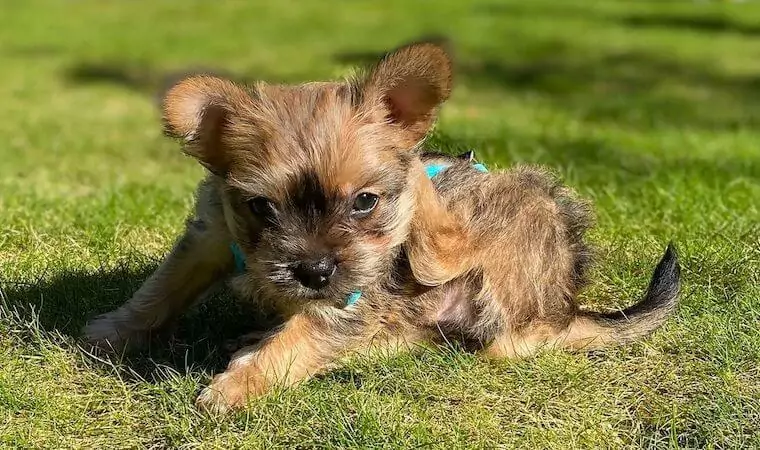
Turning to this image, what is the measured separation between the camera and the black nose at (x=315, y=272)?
10.7 feet

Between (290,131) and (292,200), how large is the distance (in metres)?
0.25

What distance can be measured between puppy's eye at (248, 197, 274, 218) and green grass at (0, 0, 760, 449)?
2.29 feet

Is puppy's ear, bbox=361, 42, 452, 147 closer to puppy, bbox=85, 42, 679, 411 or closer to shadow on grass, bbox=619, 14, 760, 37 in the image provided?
puppy, bbox=85, 42, 679, 411

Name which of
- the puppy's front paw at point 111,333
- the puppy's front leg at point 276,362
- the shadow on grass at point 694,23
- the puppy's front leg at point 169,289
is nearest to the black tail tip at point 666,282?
the puppy's front leg at point 276,362

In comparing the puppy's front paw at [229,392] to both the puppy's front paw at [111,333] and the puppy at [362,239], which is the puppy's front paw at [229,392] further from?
the puppy's front paw at [111,333]

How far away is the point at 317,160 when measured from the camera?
10.7 ft

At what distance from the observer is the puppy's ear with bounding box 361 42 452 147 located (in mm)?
3488

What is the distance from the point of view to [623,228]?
18.0 feet

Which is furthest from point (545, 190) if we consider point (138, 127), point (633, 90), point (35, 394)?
point (633, 90)

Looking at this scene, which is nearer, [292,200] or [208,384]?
[292,200]

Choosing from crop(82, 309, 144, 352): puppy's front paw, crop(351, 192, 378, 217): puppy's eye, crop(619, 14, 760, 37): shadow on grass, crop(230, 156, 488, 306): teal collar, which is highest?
crop(351, 192, 378, 217): puppy's eye

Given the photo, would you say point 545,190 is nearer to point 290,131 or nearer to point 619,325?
point 619,325

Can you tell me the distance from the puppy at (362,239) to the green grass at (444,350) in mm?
A: 148

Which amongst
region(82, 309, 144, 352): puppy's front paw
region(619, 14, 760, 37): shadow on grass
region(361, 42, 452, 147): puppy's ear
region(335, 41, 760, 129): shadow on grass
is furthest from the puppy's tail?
region(619, 14, 760, 37): shadow on grass
